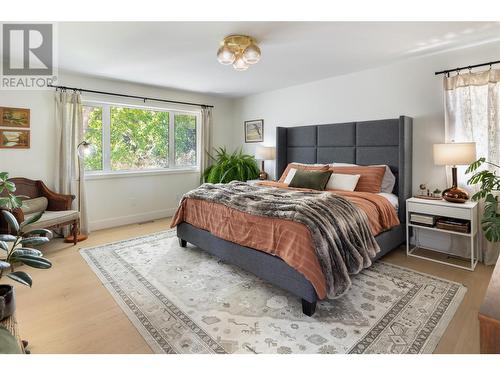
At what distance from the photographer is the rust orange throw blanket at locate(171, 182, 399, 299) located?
202 centimetres

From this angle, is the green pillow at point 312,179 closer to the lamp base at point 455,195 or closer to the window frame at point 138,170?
the lamp base at point 455,195

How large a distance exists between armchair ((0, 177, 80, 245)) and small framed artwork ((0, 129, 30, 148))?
1.42 ft

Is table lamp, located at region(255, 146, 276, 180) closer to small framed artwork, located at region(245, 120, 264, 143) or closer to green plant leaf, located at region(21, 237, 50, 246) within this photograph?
small framed artwork, located at region(245, 120, 264, 143)

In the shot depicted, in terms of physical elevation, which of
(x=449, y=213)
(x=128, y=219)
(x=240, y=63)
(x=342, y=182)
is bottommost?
(x=128, y=219)

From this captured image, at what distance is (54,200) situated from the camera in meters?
3.75

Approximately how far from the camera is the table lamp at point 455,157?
275 cm

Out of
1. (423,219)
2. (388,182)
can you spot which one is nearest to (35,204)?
(388,182)

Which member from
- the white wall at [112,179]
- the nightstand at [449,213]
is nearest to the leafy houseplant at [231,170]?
the white wall at [112,179]

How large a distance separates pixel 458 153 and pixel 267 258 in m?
2.19

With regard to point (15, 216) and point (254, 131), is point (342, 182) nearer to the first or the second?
point (254, 131)

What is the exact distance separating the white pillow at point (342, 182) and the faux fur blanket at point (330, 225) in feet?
2.94

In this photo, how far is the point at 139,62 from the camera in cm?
347

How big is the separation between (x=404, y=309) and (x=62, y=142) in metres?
4.48
